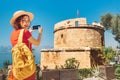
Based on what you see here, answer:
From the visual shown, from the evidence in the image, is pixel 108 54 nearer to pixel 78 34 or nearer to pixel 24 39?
pixel 78 34

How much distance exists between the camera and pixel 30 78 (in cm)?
480

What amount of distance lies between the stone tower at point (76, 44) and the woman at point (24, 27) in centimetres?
2380

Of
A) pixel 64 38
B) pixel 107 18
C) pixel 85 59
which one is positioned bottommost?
pixel 85 59

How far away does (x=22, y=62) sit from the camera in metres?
4.75

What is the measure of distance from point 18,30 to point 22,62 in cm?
57

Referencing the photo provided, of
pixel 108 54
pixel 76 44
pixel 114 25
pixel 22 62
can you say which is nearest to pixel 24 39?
pixel 22 62

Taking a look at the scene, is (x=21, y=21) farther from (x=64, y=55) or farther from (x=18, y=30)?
(x=64, y=55)

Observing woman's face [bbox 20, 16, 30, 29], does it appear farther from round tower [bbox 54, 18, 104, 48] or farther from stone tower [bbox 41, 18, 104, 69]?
round tower [bbox 54, 18, 104, 48]

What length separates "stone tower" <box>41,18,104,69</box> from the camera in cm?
2908

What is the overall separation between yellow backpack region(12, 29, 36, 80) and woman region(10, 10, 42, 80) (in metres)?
0.11

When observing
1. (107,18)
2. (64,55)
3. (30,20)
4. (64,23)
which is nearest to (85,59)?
(64,55)

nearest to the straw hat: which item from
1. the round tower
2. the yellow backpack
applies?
the yellow backpack

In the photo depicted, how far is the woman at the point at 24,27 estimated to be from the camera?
4863mm

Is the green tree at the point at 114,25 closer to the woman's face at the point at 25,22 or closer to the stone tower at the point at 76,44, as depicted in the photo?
the stone tower at the point at 76,44
